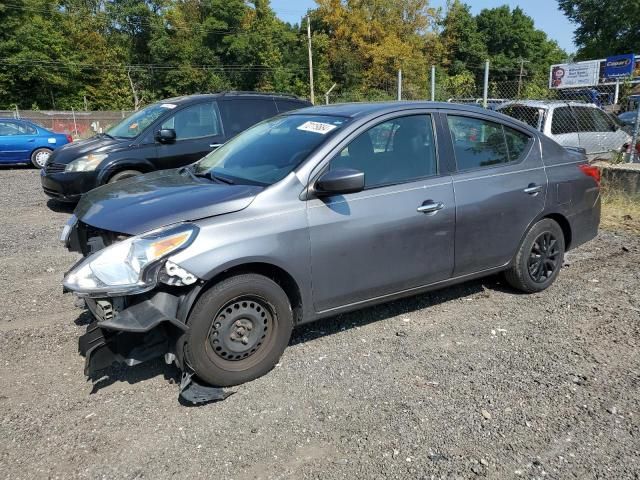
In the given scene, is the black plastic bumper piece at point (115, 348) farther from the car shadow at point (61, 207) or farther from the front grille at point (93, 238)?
the car shadow at point (61, 207)

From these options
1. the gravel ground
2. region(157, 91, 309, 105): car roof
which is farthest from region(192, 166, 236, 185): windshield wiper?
region(157, 91, 309, 105): car roof

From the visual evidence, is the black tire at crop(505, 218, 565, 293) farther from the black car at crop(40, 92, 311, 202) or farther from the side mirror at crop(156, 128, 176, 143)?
the side mirror at crop(156, 128, 176, 143)

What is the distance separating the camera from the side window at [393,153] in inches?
151

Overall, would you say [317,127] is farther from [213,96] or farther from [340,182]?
[213,96]

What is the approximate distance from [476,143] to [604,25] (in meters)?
58.9

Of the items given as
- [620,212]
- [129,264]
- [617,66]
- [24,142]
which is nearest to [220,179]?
[129,264]

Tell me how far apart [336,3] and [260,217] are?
5747 centimetres

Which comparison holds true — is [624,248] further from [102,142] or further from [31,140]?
[31,140]

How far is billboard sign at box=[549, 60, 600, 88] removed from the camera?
2870cm

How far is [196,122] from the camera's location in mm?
8508

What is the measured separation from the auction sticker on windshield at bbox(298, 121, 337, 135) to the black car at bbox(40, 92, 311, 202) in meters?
4.49

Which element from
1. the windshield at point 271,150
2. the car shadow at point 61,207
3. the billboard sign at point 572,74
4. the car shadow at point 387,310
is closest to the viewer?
the windshield at point 271,150

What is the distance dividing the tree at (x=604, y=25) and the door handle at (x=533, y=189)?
55.6 m

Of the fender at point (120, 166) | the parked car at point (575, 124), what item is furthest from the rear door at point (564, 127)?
the fender at point (120, 166)
